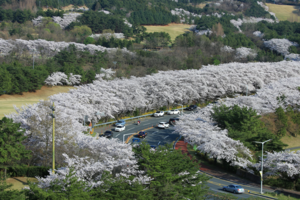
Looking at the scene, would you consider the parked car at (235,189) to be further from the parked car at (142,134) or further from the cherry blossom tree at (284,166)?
the parked car at (142,134)

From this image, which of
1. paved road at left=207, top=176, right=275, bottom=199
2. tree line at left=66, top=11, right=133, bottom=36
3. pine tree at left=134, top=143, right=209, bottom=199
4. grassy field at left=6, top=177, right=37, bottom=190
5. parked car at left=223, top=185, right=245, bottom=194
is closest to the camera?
pine tree at left=134, top=143, right=209, bottom=199

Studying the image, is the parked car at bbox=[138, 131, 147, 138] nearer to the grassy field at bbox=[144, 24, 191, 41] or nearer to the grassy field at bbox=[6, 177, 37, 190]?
the grassy field at bbox=[6, 177, 37, 190]

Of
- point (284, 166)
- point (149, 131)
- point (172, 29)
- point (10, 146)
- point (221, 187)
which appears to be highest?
point (10, 146)

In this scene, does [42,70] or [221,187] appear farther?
[42,70]

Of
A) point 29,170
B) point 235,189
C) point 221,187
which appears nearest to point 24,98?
point 29,170

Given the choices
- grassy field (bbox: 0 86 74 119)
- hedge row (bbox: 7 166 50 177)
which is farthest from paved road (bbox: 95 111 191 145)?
hedge row (bbox: 7 166 50 177)

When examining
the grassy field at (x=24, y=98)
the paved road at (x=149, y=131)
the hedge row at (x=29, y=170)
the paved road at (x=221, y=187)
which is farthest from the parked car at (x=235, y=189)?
the grassy field at (x=24, y=98)

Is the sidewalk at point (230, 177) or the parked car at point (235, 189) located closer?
the parked car at point (235, 189)

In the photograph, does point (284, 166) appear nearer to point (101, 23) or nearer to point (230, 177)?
point (230, 177)

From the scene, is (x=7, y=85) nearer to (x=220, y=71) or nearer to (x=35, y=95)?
(x=35, y=95)

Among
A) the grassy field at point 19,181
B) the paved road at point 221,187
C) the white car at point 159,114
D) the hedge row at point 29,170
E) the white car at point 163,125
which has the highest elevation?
the hedge row at point 29,170

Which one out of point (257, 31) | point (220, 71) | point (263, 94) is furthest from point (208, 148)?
point (257, 31)
